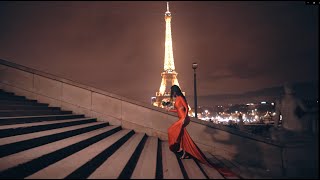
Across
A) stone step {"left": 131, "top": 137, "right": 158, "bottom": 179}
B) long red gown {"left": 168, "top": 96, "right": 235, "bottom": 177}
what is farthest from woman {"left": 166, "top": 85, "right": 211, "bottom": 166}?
stone step {"left": 131, "top": 137, "right": 158, "bottom": 179}

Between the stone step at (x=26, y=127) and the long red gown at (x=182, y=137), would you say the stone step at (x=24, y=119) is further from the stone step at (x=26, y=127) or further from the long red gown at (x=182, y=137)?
the long red gown at (x=182, y=137)

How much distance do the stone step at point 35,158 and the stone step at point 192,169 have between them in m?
2.73

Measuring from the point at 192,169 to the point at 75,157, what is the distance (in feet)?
8.88

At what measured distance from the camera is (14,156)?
185 inches

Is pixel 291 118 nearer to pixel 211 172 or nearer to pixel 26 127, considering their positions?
pixel 211 172

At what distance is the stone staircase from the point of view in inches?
174

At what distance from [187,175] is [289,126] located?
235cm

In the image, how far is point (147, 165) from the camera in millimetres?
5547

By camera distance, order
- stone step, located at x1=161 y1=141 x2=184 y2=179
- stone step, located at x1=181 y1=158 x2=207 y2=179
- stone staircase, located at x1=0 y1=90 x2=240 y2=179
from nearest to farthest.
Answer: stone staircase, located at x1=0 y1=90 x2=240 y2=179 → stone step, located at x1=161 y1=141 x2=184 y2=179 → stone step, located at x1=181 y1=158 x2=207 y2=179

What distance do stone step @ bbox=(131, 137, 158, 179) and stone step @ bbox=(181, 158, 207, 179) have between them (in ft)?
2.57

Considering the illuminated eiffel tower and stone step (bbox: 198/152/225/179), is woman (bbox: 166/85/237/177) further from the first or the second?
the illuminated eiffel tower

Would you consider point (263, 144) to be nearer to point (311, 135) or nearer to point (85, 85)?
point (311, 135)

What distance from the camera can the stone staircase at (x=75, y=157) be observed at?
443cm

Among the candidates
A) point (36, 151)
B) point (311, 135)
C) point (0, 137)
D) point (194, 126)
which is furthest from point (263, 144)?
point (0, 137)
